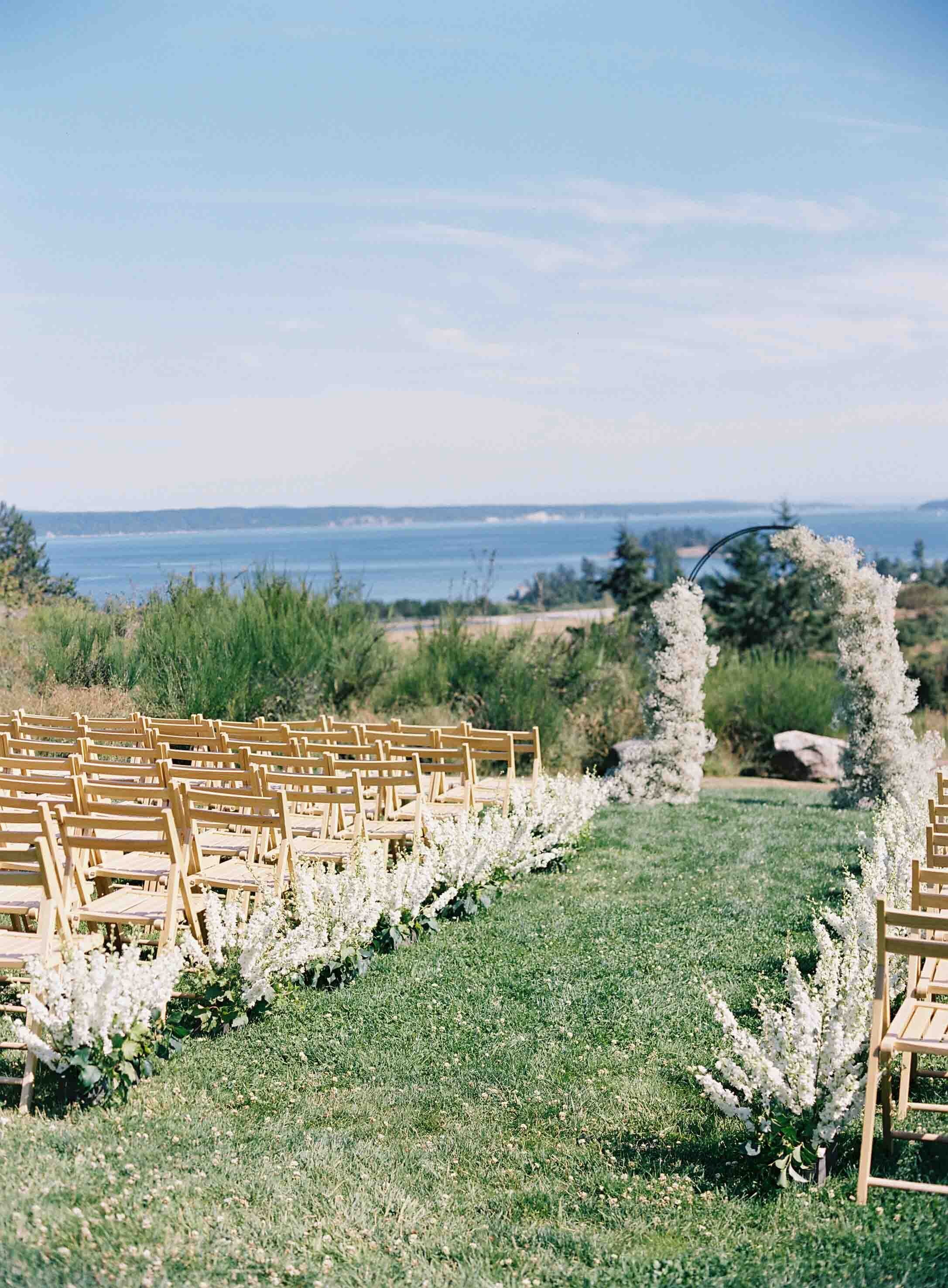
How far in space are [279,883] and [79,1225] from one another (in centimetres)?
232

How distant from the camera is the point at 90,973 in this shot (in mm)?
3961

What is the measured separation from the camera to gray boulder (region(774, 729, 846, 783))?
13.9m

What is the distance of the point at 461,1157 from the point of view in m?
3.75

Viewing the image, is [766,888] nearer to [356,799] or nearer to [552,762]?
[356,799]

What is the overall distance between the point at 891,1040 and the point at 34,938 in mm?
2970

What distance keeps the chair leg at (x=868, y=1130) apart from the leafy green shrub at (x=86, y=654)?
9422 mm

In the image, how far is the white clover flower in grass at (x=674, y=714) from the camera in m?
10.9

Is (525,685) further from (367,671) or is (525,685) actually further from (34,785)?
(34,785)

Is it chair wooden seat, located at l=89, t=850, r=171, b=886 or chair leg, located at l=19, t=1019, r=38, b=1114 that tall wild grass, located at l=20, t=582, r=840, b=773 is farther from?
chair leg, located at l=19, t=1019, r=38, b=1114

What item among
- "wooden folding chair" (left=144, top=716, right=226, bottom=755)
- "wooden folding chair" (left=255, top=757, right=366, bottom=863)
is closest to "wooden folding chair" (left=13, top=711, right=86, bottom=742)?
"wooden folding chair" (left=144, top=716, right=226, bottom=755)

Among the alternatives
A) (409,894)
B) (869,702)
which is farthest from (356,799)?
(869,702)

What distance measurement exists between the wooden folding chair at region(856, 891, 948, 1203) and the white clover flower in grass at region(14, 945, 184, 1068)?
2.27 m

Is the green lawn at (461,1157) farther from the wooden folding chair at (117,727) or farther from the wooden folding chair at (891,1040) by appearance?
the wooden folding chair at (117,727)

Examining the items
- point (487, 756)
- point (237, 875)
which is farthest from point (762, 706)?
point (237, 875)
